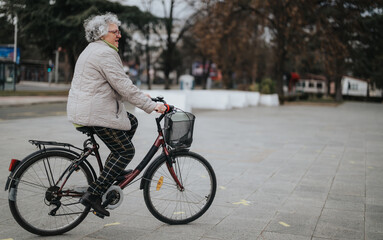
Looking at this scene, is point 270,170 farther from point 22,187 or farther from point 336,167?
point 22,187

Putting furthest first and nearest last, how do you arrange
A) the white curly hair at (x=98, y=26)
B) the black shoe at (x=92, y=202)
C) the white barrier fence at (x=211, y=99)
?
Answer: the white barrier fence at (x=211, y=99) < the black shoe at (x=92, y=202) < the white curly hair at (x=98, y=26)

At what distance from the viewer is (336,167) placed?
755 cm

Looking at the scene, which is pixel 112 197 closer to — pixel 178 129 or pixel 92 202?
pixel 92 202

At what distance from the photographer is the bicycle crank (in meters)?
3.78

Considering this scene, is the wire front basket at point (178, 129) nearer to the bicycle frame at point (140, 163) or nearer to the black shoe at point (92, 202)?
the bicycle frame at point (140, 163)

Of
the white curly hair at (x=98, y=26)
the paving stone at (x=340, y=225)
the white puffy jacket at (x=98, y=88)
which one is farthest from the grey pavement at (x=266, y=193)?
the white curly hair at (x=98, y=26)

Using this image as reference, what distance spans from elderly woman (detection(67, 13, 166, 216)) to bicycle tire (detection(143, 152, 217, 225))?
0.37 meters

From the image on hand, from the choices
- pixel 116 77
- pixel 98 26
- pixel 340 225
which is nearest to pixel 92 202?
pixel 116 77

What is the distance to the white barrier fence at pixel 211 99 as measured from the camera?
17578 mm

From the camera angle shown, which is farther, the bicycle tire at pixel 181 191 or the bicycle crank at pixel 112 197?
the bicycle tire at pixel 181 191

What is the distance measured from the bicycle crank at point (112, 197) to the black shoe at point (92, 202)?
1.9 inches

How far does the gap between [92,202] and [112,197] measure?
0.56 feet

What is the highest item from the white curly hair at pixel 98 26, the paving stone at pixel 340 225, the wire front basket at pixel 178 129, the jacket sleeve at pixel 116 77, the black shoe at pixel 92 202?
the white curly hair at pixel 98 26

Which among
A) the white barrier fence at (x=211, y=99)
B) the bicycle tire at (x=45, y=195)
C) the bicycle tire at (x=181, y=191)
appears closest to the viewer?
the bicycle tire at (x=45, y=195)
